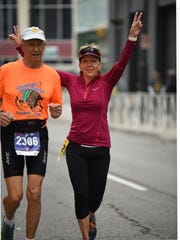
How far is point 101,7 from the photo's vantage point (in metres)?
44.8

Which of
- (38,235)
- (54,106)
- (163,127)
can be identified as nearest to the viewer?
(54,106)

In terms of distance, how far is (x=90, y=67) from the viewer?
5.89m

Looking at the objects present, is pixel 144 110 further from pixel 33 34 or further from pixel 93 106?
pixel 33 34

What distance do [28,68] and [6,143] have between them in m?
0.66

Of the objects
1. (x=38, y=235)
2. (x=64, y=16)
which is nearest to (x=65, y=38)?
(x=64, y=16)

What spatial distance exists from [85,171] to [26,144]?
2.09 ft

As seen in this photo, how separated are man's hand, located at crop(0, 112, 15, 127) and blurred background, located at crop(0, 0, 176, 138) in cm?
123

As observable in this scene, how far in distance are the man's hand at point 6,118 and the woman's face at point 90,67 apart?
86 cm

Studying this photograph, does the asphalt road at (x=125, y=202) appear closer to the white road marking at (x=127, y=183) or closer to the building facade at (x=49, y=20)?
the white road marking at (x=127, y=183)

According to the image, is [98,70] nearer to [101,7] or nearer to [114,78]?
[114,78]

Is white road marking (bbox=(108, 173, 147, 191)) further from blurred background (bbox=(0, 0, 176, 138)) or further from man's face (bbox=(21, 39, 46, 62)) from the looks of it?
man's face (bbox=(21, 39, 46, 62))

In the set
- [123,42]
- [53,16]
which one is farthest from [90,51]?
[53,16]

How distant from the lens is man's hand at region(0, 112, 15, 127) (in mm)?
5395

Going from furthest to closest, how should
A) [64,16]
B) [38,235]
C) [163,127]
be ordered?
[64,16] < [163,127] < [38,235]
